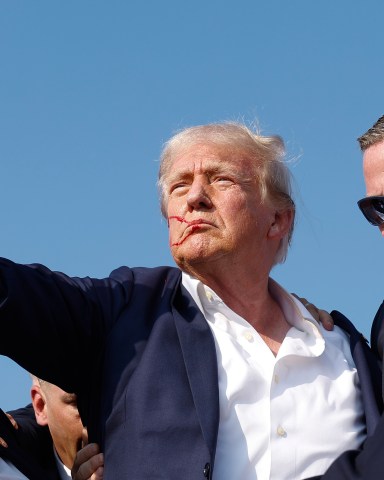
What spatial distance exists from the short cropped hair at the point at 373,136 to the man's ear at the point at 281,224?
654 mm

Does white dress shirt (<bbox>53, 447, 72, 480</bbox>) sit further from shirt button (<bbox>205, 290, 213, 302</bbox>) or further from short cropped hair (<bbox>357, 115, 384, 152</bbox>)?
short cropped hair (<bbox>357, 115, 384, 152</bbox>)

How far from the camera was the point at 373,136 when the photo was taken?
571cm

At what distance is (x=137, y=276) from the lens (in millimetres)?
4809

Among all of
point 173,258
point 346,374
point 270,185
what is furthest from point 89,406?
point 270,185

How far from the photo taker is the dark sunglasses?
203 inches

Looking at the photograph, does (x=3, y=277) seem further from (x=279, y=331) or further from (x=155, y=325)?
(x=279, y=331)

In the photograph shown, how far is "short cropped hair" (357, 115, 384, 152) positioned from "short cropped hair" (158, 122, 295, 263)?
554 millimetres

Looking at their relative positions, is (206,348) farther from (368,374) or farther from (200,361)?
(368,374)

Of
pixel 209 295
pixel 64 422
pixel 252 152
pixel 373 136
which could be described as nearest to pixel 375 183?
pixel 373 136

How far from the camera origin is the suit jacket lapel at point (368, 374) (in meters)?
4.50

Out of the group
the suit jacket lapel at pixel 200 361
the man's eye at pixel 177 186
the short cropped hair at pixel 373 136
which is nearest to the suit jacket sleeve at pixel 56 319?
the suit jacket lapel at pixel 200 361

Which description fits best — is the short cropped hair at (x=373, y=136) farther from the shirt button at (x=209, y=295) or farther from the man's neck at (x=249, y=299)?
the shirt button at (x=209, y=295)

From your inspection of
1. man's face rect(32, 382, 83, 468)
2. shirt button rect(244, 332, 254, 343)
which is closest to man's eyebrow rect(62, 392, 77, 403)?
man's face rect(32, 382, 83, 468)

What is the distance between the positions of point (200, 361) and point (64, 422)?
5.38ft
